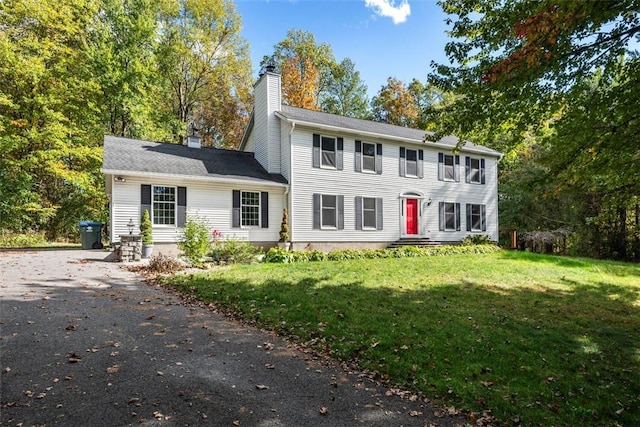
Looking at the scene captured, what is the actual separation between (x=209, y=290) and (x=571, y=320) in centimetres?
691

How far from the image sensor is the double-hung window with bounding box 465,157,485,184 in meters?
20.6

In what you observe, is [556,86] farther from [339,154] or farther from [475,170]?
[475,170]

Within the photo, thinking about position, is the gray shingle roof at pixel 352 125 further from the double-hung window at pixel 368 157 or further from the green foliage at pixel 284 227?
the green foliage at pixel 284 227

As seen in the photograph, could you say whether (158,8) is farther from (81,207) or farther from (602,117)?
(602,117)

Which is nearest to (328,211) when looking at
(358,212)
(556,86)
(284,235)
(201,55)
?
(358,212)

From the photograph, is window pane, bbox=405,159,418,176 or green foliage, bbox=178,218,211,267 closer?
green foliage, bbox=178,218,211,267

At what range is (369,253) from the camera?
582 inches

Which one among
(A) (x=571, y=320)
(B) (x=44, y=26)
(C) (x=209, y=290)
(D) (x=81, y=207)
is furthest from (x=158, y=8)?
(A) (x=571, y=320)

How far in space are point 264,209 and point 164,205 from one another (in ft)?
12.7

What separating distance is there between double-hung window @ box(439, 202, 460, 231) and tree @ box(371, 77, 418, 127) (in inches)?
534

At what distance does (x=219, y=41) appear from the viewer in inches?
1093

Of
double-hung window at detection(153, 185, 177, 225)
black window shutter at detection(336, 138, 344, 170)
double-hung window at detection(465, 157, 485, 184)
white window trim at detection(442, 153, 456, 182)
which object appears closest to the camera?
double-hung window at detection(153, 185, 177, 225)

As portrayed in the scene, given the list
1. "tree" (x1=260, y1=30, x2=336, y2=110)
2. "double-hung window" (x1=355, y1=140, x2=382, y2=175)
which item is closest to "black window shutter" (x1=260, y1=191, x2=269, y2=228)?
"double-hung window" (x1=355, y1=140, x2=382, y2=175)

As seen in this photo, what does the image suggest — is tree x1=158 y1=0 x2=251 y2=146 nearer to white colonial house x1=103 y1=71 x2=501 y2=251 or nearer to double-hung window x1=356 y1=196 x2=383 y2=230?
white colonial house x1=103 y1=71 x2=501 y2=251
